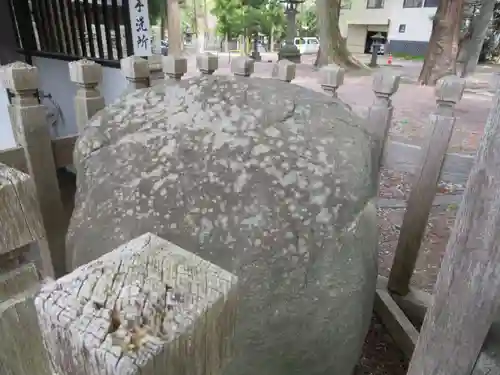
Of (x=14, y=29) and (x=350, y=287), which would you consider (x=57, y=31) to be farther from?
(x=350, y=287)

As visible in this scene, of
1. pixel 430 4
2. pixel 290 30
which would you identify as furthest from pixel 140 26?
pixel 430 4

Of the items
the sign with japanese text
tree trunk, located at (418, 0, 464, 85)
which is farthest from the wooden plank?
tree trunk, located at (418, 0, 464, 85)

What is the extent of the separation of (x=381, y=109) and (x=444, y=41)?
9056 mm

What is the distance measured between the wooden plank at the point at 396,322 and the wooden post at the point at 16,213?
5.77 feet

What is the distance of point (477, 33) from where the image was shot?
9.73 metres

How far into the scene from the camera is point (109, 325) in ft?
1.40

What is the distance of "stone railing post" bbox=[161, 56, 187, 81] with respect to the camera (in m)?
2.11

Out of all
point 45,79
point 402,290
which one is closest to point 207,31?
point 45,79

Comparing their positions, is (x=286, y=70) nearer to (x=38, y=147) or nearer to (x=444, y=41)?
(x=38, y=147)

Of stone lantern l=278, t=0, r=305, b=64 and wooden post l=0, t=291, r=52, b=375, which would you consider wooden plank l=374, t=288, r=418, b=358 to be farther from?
stone lantern l=278, t=0, r=305, b=64

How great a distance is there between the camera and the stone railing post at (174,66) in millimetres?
2111

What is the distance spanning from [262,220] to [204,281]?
0.88 meters

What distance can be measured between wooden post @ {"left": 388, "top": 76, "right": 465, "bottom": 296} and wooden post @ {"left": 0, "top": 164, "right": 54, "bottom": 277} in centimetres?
153

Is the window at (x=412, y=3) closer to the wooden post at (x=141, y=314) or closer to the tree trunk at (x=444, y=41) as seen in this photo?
the tree trunk at (x=444, y=41)
